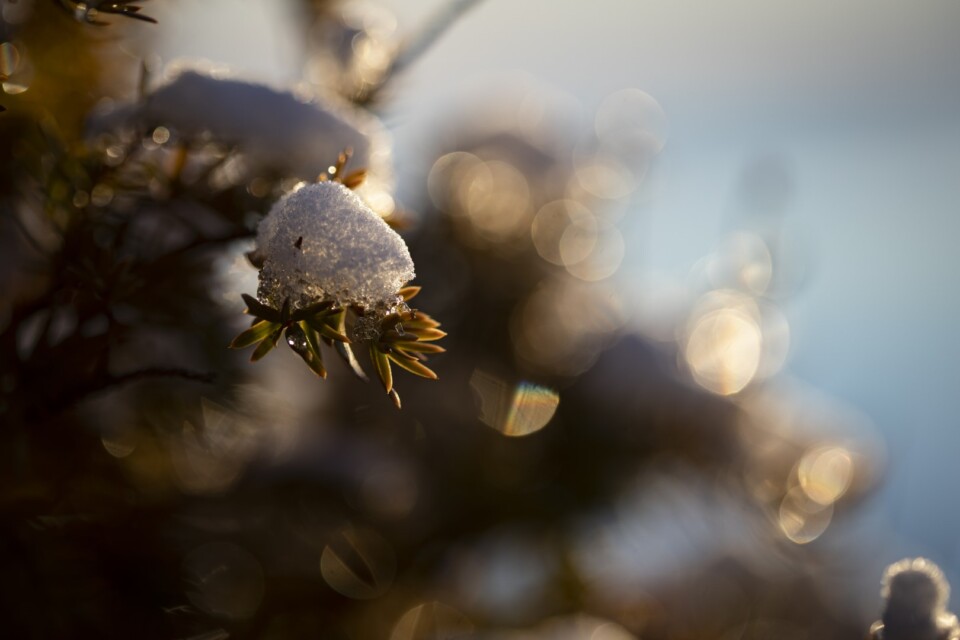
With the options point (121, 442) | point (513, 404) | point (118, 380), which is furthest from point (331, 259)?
point (513, 404)

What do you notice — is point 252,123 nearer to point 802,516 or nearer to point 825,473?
point 802,516

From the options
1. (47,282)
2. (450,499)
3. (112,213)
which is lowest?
(450,499)

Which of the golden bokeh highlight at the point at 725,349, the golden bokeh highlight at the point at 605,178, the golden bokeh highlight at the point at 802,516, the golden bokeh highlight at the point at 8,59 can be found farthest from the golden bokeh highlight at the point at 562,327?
the golden bokeh highlight at the point at 8,59

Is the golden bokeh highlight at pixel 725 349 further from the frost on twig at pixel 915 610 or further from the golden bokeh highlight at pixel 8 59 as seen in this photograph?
the golden bokeh highlight at pixel 8 59

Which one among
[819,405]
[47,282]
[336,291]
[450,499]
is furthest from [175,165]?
[819,405]

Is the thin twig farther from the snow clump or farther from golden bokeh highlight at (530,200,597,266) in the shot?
golden bokeh highlight at (530,200,597,266)

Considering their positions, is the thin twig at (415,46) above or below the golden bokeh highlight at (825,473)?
above

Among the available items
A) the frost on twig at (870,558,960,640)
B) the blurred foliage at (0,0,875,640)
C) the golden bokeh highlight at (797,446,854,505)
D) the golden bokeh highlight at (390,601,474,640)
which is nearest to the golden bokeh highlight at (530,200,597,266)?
the blurred foliage at (0,0,875,640)

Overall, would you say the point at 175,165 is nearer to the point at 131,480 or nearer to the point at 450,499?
the point at 131,480
